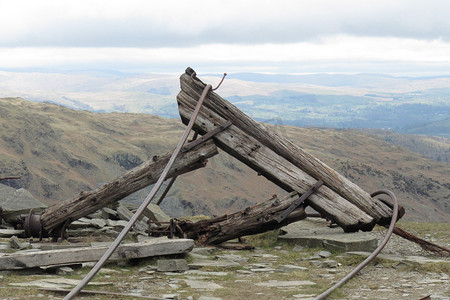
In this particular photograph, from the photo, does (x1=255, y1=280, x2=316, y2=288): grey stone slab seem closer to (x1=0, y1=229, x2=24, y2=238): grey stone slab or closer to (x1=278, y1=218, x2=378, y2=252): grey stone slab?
(x1=278, y1=218, x2=378, y2=252): grey stone slab

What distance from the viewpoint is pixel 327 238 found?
11.2 meters

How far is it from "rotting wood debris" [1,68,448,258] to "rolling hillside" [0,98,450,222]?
2440cm

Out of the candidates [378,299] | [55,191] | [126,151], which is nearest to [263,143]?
[378,299]

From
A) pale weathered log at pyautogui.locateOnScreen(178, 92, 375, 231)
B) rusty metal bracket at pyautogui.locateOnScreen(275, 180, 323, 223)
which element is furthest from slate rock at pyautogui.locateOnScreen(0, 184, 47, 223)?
rusty metal bracket at pyautogui.locateOnScreen(275, 180, 323, 223)

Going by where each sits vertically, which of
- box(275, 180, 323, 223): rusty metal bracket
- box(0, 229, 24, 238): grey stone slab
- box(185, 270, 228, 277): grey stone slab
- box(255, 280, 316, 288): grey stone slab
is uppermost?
box(275, 180, 323, 223): rusty metal bracket

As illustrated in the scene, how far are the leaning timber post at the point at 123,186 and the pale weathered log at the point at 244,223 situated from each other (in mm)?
1370

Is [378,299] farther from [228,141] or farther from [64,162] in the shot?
[64,162]

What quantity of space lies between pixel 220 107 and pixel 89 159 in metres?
64.4

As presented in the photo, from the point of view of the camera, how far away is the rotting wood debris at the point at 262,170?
11.3 meters

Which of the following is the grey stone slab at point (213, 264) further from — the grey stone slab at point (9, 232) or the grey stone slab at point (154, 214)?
the grey stone slab at point (9, 232)

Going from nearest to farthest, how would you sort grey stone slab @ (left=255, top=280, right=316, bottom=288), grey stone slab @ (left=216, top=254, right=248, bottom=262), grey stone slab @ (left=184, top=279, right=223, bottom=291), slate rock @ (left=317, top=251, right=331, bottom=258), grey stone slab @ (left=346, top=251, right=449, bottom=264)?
grey stone slab @ (left=184, top=279, right=223, bottom=291)
grey stone slab @ (left=255, top=280, right=316, bottom=288)
grey stone slab @ (left=346, top=251, right=449, bottom=264)
grey stone slab @ (left=216, top=254, right=248, bottom=262)
slate rock @ (left=317, top=251, right=331, bottom=258)

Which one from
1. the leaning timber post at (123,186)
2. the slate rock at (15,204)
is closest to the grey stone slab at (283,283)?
the leaning timber post at (123,186)

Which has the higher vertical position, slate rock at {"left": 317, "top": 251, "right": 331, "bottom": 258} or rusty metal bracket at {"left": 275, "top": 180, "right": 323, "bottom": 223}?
rusty metal bracket at {"left": 275, "top": 180, "right": 323, "bottom": 223}

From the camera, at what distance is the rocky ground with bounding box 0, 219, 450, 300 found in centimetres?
734
